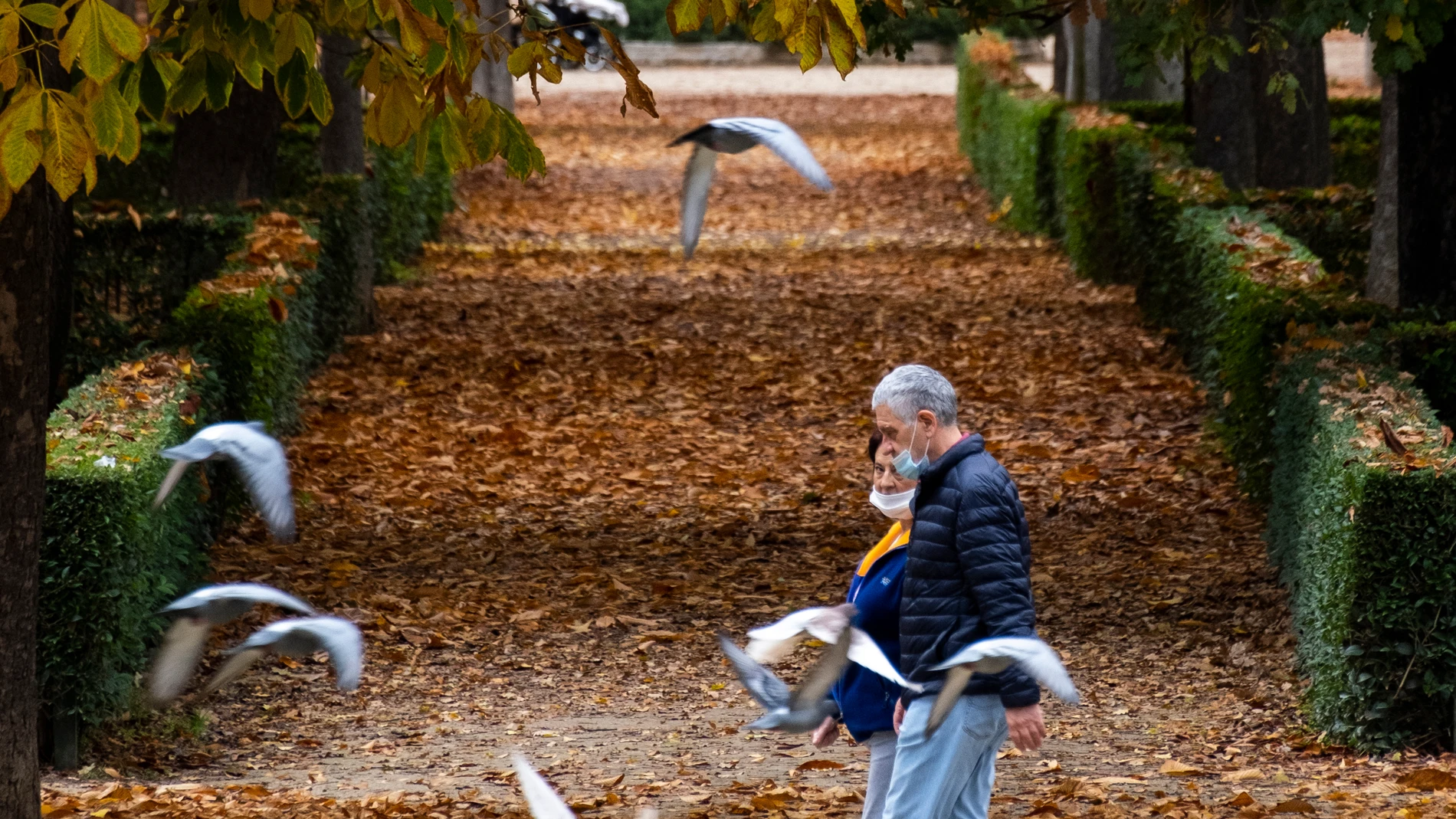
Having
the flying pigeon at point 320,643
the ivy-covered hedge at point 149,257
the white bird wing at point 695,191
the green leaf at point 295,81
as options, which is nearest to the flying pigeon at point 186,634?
the flying pigeon at point 320,643

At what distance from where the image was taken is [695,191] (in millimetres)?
6195

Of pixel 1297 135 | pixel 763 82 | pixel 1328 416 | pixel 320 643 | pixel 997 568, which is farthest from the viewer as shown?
pixel 763 82

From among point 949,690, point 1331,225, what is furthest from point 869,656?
point 1331,225

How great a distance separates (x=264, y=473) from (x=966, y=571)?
215cm

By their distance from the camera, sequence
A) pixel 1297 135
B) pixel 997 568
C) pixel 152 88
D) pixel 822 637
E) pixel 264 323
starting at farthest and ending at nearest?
pixel 1297 135 < pixel 264 323 < pixel 152 88 < pixel 997 568 < pixel 822 637

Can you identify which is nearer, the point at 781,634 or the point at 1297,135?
the point at 781,634

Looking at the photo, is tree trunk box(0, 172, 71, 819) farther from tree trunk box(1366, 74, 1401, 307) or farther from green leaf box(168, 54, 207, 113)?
tree trunk box(1366, 74, 1401, 307)

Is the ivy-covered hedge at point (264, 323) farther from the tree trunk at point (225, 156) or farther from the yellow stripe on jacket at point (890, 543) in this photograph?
the yellow stripe on jacket at point (890, 543)

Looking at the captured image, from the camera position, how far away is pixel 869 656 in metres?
3.99

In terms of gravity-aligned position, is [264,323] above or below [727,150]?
below

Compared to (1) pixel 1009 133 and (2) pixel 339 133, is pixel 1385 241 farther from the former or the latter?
(1) pixel 1009 133

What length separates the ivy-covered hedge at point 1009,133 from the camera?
63.4 feet

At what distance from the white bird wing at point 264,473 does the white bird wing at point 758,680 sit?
144 centimetres

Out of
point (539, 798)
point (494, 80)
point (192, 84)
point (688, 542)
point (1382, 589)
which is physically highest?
point (494, 80)
